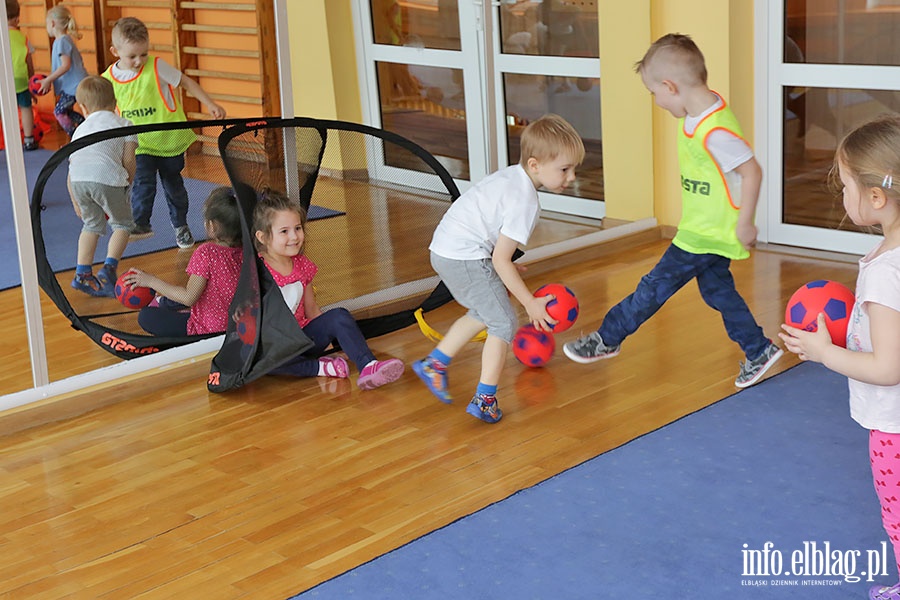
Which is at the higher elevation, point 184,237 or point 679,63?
point 679,63

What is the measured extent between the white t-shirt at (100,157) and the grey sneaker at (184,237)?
0.23 m

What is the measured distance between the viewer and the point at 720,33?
4.89m

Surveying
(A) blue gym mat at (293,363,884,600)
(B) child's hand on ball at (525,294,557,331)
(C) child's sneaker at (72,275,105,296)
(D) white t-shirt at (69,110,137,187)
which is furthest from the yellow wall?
(A) blue gym mat at (293,363,884,600)

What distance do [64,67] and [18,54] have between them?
6.8 inches

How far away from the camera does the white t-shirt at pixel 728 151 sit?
10.5ft

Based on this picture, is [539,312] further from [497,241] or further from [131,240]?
[131,240]

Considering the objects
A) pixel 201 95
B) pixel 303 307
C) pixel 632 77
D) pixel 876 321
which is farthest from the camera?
pixel 632 77

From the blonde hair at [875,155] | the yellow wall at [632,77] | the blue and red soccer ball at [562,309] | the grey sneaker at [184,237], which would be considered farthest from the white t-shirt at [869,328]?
the yellow wall at [632,77]

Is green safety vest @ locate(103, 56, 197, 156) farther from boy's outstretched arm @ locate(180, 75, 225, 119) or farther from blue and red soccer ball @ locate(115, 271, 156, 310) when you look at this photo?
blue and red soccer ball @ locate(115, 271, 156, 310)

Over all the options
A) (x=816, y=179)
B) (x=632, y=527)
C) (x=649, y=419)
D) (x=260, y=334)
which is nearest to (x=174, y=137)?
(x=260, y=334)

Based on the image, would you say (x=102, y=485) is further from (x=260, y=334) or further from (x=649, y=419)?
(x=649, y=419)

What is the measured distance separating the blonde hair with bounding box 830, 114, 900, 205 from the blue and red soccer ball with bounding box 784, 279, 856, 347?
0.32 m

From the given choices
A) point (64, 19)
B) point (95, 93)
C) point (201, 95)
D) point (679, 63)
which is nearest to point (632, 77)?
point (679, 63)

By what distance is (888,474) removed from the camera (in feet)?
6.77
